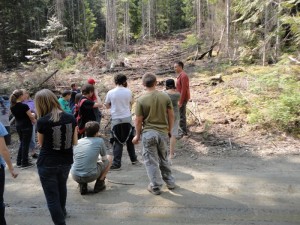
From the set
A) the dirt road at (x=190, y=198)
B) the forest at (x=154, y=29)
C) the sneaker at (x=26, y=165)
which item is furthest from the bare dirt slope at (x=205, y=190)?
the forest at (x=154, y=29)

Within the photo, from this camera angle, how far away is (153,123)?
16.9ft

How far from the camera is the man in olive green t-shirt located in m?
5.11

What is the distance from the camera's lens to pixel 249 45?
61.5ft

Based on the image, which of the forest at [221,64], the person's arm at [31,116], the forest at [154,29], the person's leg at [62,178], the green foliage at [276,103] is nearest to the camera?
the person's leg at [62,178]

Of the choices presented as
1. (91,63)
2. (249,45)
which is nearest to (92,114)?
(249,45)

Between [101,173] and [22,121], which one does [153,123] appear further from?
[22,121]

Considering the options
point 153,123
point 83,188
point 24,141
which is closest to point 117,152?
point 83,188

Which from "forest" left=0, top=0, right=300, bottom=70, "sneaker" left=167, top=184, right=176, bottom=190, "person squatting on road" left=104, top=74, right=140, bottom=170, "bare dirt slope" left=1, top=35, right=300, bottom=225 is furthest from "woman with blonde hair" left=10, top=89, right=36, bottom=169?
"forest" left=0, top=0, right=300, bottom=70

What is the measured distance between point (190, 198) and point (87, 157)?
1.82 meters

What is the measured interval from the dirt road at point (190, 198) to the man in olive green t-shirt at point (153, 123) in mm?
520

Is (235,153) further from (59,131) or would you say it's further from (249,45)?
(249,45)

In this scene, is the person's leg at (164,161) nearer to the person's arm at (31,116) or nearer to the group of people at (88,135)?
the group of people at (88,135)

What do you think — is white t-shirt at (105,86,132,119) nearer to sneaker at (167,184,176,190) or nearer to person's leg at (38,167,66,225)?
sneaker at (167,184,176,190)

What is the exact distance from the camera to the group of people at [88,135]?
3836 mm
